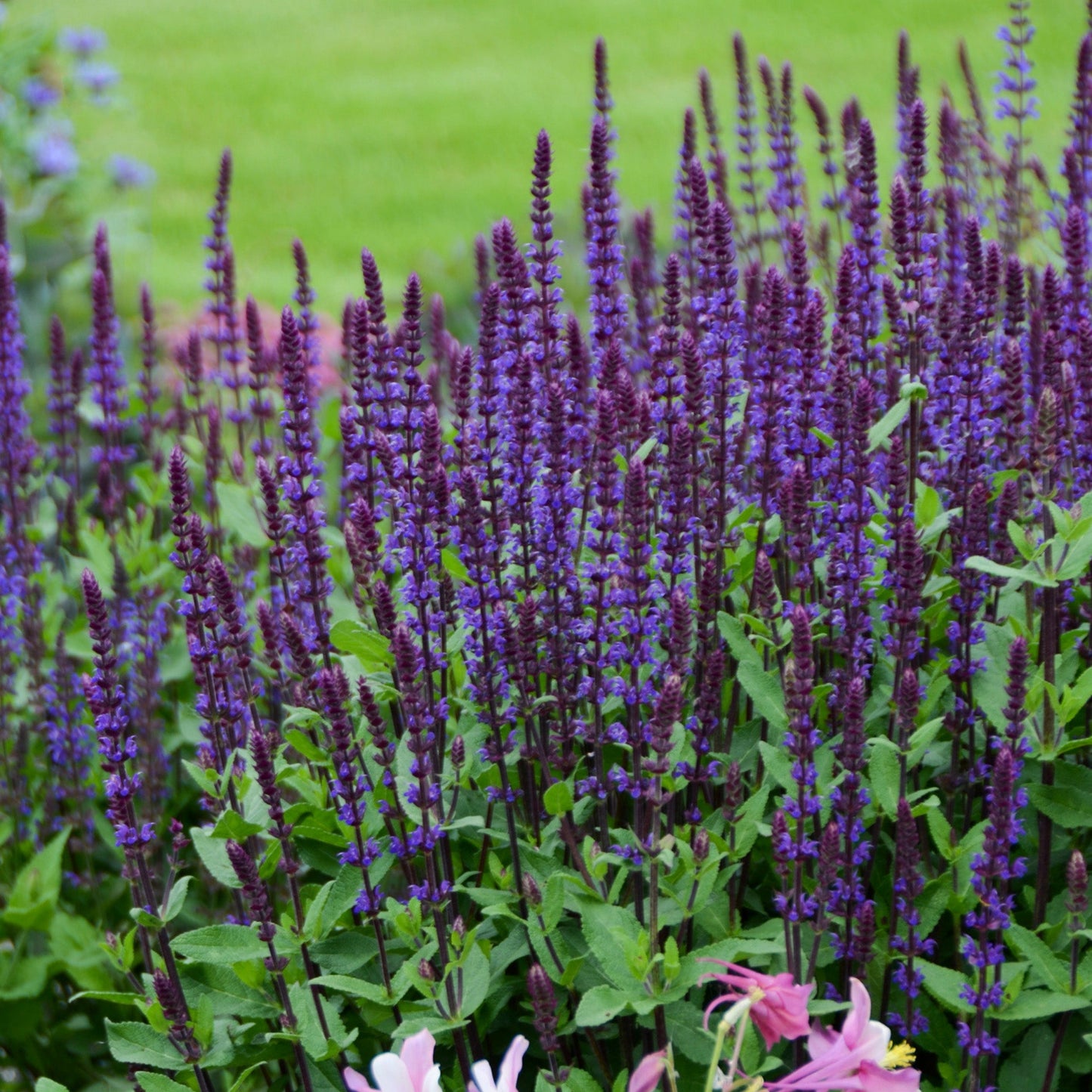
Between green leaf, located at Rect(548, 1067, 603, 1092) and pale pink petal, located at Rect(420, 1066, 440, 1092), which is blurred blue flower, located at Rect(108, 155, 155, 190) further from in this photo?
pale pink petal, located at Rect(420, 1066, 440, 1092)

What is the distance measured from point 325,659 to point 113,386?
2337 mm

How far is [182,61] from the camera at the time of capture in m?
16.0

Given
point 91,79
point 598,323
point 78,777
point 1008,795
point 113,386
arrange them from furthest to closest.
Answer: point 91,79 → point 113,386 → point 78,777 → point 598,323 → point 1008,795

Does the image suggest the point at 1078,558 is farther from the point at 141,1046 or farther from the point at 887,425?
the point at 141,1046

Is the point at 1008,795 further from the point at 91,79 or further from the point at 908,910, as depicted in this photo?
the point at 91,79

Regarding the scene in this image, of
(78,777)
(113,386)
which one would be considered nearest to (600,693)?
(78,777)

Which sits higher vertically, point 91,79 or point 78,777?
point 91,79

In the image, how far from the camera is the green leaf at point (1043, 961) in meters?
2.60

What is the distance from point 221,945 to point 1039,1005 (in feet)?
5.01

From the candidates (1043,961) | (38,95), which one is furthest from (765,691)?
(38,95)

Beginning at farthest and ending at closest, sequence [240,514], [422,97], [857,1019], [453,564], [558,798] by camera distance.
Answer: [422,97], [240,514], [453,564], [558,798], [857,1019]

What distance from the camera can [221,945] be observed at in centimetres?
279

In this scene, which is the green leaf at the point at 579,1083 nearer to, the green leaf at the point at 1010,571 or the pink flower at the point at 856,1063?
the pink flower at the point at 856,1063

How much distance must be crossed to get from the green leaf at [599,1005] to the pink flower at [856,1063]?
538 mm
